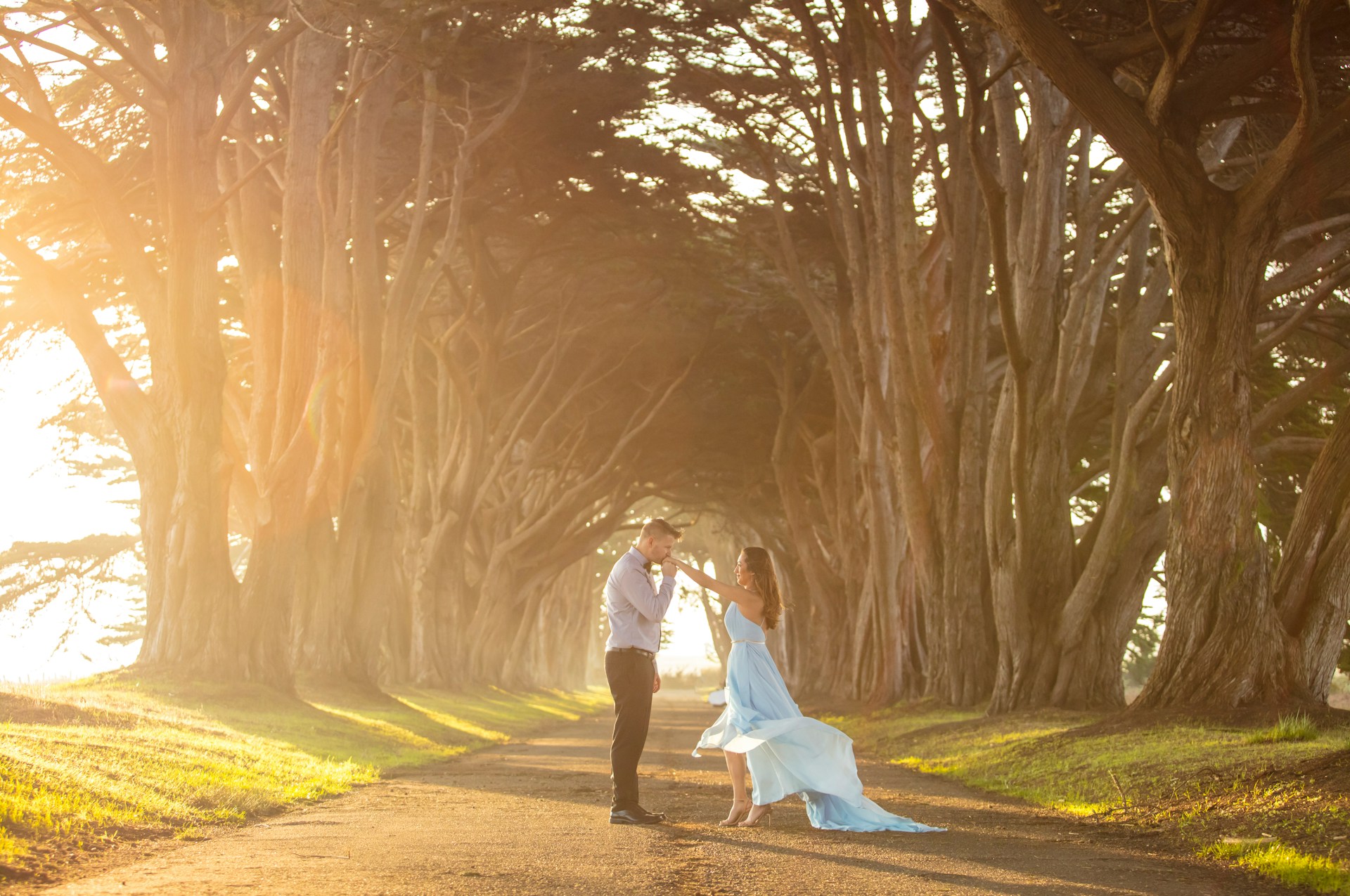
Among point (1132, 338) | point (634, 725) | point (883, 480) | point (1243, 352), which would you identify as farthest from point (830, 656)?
point (634, 725)

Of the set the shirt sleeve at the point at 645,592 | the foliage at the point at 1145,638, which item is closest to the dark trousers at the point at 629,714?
the shirt sleeve at the point at 645,592

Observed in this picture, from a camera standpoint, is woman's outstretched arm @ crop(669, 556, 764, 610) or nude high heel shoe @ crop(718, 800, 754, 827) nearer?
woman's outstretched arm @ crop(669, 556, 764, 610)

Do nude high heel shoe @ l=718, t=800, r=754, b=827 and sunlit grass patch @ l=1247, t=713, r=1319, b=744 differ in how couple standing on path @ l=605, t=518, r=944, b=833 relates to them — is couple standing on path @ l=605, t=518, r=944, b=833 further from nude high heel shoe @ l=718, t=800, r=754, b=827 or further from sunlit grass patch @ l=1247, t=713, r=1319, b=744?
sunlit grass patch @ l=1247, t=713, r=1319, b=744

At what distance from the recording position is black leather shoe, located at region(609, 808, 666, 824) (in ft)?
26.5

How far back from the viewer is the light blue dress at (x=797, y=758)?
796 centimetres

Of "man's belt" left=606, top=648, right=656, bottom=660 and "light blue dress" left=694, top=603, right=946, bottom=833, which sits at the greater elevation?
"man's belt" left=606, top=648, right=656, bottom=660

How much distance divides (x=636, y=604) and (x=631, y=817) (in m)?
1.20

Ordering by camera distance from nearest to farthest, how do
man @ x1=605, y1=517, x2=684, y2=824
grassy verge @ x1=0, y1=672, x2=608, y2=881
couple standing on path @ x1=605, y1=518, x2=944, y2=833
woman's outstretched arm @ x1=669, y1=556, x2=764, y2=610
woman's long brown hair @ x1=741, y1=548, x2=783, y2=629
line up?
grassy verge @ x1=0, y1=672, x2=608, y2=881
woman's outstretched arm @ x1=669, y1=556, x2=764, y2=610
couple standing on path @ x1=605, y1=518, x2=944, y2=833
man @ x1=605, y1=517, x2=684, y2=824
woman's long brown hair @ x1=741, y1=548, x2=783, y2=629

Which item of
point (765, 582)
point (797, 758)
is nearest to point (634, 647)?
point (765, 582)

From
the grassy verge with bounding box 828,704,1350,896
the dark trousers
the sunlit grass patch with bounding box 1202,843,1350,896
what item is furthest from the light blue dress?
the sunlit grass patch with bounding box 1202,843,1350,896

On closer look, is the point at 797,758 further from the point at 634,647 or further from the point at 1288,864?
the point at 1288,864

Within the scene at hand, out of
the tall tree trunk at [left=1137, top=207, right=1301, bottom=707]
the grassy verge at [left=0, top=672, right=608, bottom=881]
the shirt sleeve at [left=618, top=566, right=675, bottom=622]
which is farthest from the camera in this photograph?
the tall tree trunk at [left=1137, top=207, right=1301, bottom=707]

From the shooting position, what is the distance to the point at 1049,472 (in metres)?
16.0

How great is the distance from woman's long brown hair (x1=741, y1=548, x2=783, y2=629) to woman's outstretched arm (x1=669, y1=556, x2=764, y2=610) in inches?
2.2
